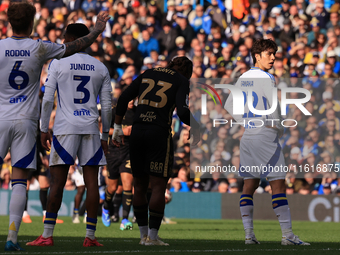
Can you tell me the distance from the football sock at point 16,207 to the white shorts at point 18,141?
19cm

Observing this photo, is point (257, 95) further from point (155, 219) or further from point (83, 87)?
point (83, 87)

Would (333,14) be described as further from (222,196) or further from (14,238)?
(14,238)

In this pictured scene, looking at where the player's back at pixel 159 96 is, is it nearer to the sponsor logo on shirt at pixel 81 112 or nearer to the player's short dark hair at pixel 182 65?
the player's short dark hair at pixel 182 65

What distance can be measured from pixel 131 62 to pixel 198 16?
248 centimetres

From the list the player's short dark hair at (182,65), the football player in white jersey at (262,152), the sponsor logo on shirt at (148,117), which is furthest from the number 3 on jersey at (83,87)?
the football player in white jersey at (262,152)

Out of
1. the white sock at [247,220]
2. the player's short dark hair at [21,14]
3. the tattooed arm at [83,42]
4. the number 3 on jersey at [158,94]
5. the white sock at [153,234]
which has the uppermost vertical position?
the player's short dark hair at [21,14]

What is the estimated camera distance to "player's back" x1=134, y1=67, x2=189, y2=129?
6.80 metres

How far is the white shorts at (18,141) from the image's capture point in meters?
5.95

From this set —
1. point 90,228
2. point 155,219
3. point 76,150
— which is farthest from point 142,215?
point 76,150

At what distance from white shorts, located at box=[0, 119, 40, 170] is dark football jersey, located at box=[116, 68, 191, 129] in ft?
4.37

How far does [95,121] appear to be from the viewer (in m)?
6.79

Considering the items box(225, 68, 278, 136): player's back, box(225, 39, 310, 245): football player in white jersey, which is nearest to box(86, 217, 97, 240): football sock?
box(225, 39, 310, 245): football player in white jersey

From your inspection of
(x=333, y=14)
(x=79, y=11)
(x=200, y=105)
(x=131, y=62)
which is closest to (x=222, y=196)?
(x=200, y=105)

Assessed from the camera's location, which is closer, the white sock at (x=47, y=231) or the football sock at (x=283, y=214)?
the white sock at (x=47, y=231)
